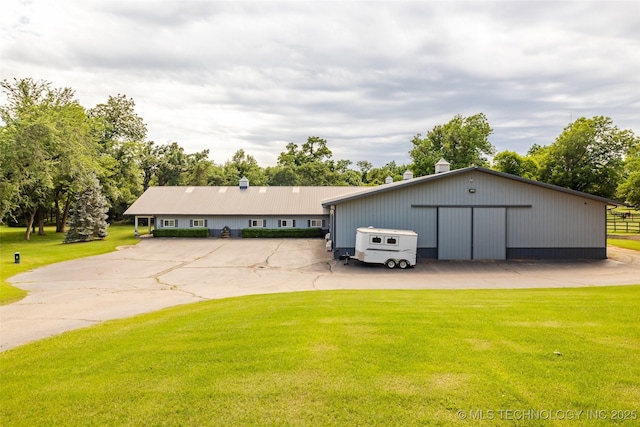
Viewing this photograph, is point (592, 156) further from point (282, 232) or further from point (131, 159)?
point (131, 159)

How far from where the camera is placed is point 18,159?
3344 cm

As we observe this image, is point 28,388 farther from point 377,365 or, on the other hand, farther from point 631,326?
point 631,326

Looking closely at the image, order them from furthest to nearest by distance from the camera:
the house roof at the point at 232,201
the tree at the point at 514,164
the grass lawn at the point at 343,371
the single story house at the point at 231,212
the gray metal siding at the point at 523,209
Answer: the tree at the point at 514,164 → the house roof at the point at 232,201 → the single story house at the point at 231,212 → the gray metal siding at the point at 523,209 → the grass lawn at the point at 343,371

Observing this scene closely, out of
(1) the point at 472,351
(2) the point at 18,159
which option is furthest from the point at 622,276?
(2) the point at 18,159

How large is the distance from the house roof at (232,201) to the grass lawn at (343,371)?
31.0m

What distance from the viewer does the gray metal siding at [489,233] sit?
2422cm

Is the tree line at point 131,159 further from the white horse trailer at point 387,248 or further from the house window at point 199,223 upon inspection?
the white horse trailer at point 387,248

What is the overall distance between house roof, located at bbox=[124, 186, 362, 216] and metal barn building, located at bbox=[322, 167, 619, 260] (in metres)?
16.4

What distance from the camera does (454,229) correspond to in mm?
24375

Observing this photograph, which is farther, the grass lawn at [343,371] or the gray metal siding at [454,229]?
the gray metal siding at [454,229]

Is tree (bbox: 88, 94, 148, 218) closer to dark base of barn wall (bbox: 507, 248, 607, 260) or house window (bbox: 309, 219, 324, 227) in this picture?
house window (bbox: 309, 219, 324, 227)

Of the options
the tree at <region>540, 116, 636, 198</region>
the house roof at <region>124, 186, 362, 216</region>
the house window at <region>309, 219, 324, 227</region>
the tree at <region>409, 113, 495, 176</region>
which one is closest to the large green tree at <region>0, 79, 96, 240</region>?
the house roof at <region>124, 186, 362, 216</region>

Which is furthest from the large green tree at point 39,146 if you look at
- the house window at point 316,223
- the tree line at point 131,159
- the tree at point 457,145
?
the tree at point 457,145

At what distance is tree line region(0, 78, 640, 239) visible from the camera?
34.0 metres
